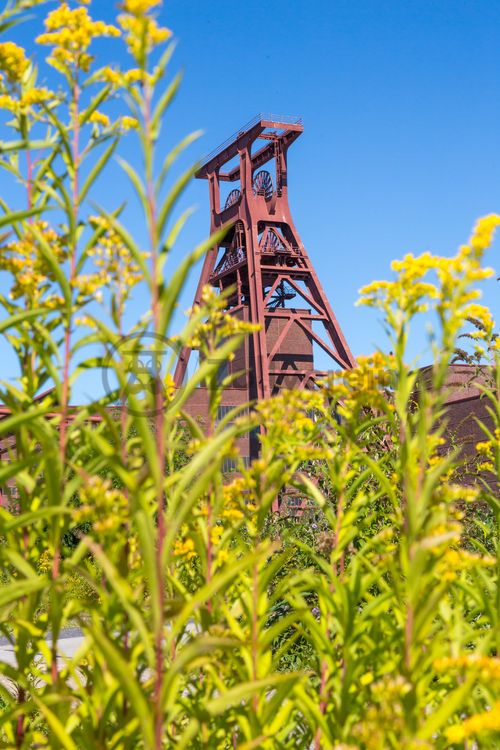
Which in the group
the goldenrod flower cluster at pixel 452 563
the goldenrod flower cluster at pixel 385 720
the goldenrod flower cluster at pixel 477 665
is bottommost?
the goldenrod flower cluster at pixel 385 720

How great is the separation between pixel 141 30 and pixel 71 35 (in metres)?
0.57

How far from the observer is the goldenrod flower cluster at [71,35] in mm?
1773

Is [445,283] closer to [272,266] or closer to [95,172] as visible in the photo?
[95,172]

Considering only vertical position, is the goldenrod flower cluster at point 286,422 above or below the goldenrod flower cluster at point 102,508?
above

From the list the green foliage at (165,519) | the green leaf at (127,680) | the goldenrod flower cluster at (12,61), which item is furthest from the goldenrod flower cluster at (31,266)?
the green leaf at (127,680)

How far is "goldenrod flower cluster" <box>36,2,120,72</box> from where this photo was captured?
1773mm

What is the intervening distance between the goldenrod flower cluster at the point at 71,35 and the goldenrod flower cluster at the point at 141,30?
0.48 m

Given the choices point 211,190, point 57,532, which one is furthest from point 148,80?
point 211,190

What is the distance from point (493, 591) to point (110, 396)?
138cm

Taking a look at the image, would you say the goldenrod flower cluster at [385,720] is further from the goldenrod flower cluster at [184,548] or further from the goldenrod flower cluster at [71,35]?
the goldenrod flower cluster at [71,35]

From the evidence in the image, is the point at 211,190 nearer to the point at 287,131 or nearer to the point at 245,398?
the point at 287,131

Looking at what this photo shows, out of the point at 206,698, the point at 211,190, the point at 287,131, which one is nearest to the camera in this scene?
the point at 206,698

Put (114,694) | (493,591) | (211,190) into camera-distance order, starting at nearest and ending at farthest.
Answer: (114,694)
(493,591)
(211,190)

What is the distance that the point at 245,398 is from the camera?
94.7 ft
